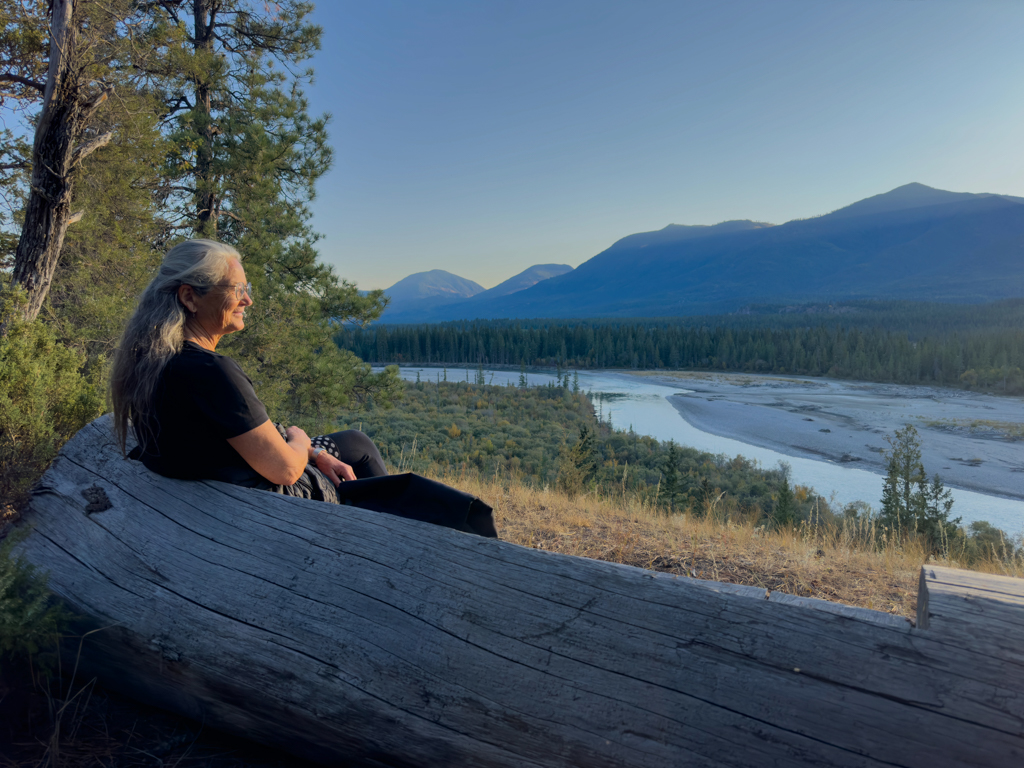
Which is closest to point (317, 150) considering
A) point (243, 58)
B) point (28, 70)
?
point (243, 58)

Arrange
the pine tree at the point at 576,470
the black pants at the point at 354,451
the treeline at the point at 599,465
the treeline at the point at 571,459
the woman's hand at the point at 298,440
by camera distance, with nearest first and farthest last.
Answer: the woman's hand at the point at 298,440 < the black pants at the point at 354,451 < the pine tree at the point at 576,470 < the treeline at the point at 599,465 < the treeline at the point at 571,459

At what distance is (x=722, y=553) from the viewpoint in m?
4.46

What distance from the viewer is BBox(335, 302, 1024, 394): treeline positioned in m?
55.3

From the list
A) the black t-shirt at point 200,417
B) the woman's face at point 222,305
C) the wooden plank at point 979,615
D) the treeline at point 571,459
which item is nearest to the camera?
the wooden plank at point 979,615

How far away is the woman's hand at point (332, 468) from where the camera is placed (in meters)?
2.68

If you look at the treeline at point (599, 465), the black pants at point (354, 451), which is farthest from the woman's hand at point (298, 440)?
the treeline at point (599, 465)

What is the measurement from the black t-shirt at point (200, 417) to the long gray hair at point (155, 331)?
0.15 ft

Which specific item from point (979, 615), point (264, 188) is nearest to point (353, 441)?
point (979, 615)

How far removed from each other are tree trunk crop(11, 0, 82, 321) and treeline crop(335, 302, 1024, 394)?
57.6m

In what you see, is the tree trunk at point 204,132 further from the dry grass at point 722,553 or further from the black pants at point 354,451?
the black pants at point 354,451

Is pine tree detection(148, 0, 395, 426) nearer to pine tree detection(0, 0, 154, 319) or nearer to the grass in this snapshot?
pine tree detection(0, 0, 154, 319)

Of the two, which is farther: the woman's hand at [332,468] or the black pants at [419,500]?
the woman's hand at [332,468]

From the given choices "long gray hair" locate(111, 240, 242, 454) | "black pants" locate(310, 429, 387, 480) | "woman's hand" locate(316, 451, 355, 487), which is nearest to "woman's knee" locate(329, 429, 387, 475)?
"black pants" locate(310, 429, 387, 480)

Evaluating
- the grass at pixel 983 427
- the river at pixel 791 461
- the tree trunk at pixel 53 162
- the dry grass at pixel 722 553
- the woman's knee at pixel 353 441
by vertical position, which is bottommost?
the river at pixel 791 461
